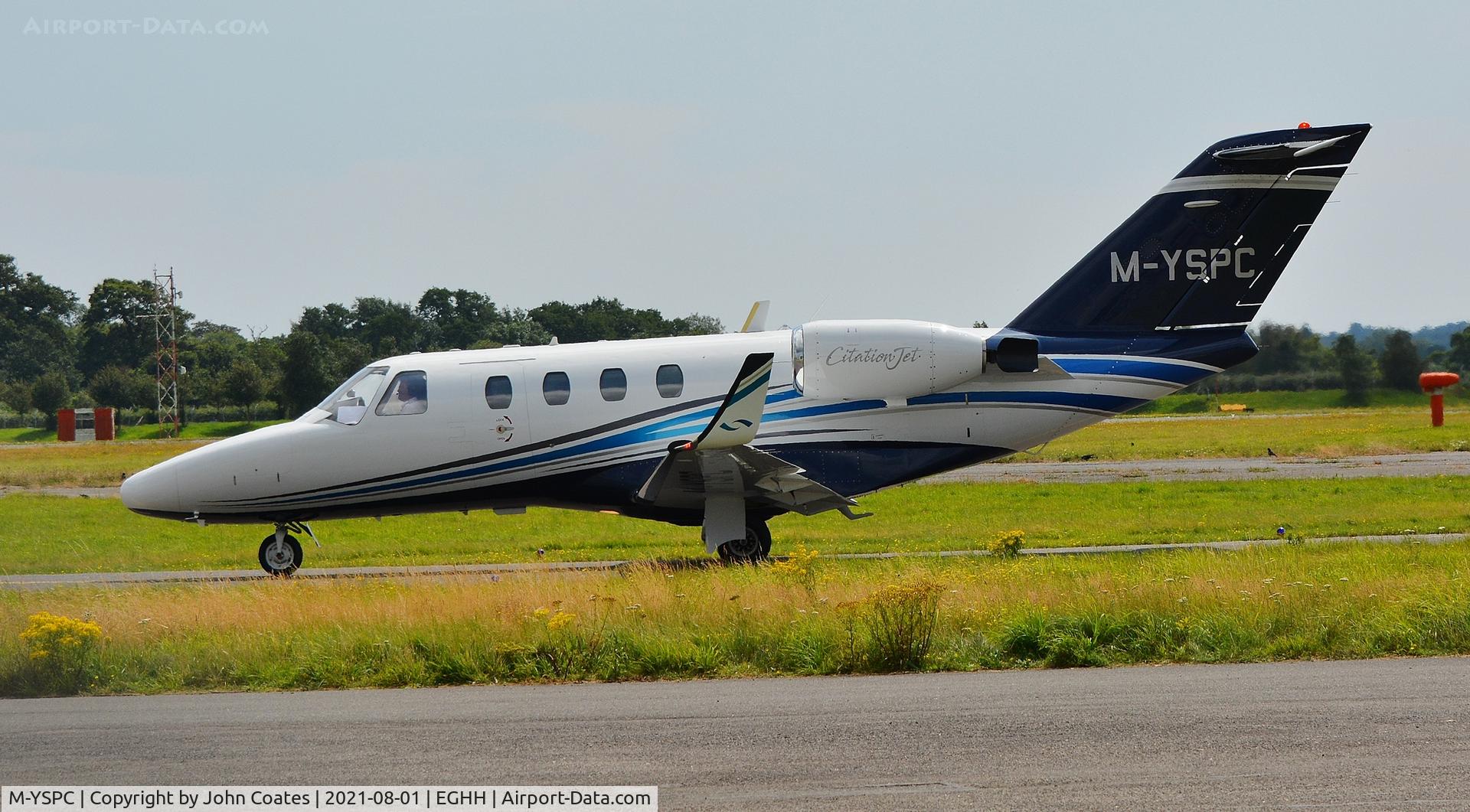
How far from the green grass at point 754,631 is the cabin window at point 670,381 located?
5257mm

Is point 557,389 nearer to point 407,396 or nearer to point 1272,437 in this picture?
point 407,396

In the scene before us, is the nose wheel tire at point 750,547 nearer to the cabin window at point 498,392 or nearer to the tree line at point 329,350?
the cabin window at point 498,392

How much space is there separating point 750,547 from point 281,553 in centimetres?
676

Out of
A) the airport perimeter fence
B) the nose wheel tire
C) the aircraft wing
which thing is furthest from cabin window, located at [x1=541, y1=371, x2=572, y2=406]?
the airport perimeter fence

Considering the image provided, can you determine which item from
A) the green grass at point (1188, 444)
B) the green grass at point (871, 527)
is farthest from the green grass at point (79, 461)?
the green grass at point (871, 527)

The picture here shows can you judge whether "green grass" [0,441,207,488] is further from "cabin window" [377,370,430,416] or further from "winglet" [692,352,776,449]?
"winglet" [692,352,776,449]

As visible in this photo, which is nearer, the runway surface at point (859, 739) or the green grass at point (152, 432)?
the runway surface at point (859, 739)

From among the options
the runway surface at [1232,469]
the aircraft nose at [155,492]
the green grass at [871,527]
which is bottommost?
the green grass at [871,527]

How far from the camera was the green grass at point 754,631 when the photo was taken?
10344mm

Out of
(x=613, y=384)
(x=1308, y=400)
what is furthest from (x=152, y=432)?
(x=613, y=384)

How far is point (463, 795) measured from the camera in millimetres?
6828

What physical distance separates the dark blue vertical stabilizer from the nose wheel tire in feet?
14.9

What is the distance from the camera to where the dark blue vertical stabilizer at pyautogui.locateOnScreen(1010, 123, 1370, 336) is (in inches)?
692

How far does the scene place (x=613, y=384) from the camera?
18.1 m
